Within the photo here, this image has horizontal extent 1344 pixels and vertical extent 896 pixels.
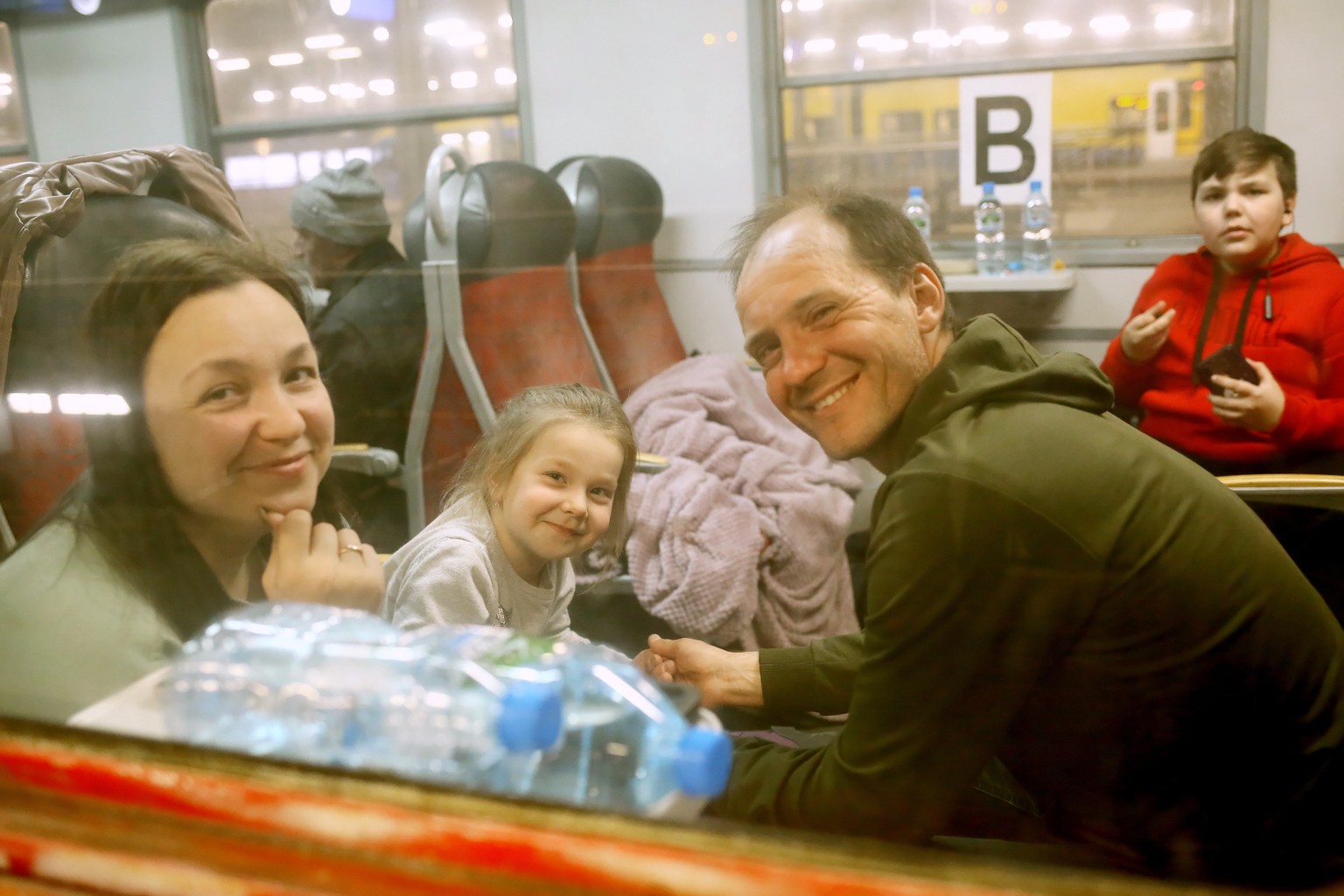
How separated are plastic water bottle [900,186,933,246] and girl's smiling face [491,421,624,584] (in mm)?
323

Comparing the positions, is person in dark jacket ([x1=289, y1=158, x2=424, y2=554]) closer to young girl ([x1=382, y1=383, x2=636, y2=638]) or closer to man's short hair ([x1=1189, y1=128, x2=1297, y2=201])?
young girl ([x1=382, y1=383, x2=636, y2=638])

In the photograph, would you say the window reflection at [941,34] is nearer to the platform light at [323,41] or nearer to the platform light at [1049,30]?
the platform light at [1049,30]

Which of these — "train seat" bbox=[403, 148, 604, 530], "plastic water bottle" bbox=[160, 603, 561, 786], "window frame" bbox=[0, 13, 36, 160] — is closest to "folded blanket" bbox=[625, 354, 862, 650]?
"train seat" bbox=[403, 148, 604, 530]

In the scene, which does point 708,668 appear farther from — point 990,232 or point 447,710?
point 990,232

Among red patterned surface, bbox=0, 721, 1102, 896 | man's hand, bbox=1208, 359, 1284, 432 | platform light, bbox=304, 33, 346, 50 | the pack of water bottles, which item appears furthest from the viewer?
man's hand, bbox=1208, 359, 1284, 432

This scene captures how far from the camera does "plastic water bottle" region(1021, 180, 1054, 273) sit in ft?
2.94

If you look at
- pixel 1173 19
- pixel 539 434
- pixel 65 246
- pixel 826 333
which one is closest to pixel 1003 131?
pixel 1173 19

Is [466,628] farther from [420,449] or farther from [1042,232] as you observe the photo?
[1042,232]

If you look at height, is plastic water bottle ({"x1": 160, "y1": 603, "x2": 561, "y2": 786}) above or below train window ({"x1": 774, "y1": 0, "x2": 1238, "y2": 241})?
below

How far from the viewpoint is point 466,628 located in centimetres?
77

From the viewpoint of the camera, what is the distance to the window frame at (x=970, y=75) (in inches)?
32.7

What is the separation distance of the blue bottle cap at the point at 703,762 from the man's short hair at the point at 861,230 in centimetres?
37

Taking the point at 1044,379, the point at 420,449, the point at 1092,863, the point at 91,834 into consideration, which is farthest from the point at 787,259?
the point at 91,834

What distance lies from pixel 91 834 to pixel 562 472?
1.30 ft
